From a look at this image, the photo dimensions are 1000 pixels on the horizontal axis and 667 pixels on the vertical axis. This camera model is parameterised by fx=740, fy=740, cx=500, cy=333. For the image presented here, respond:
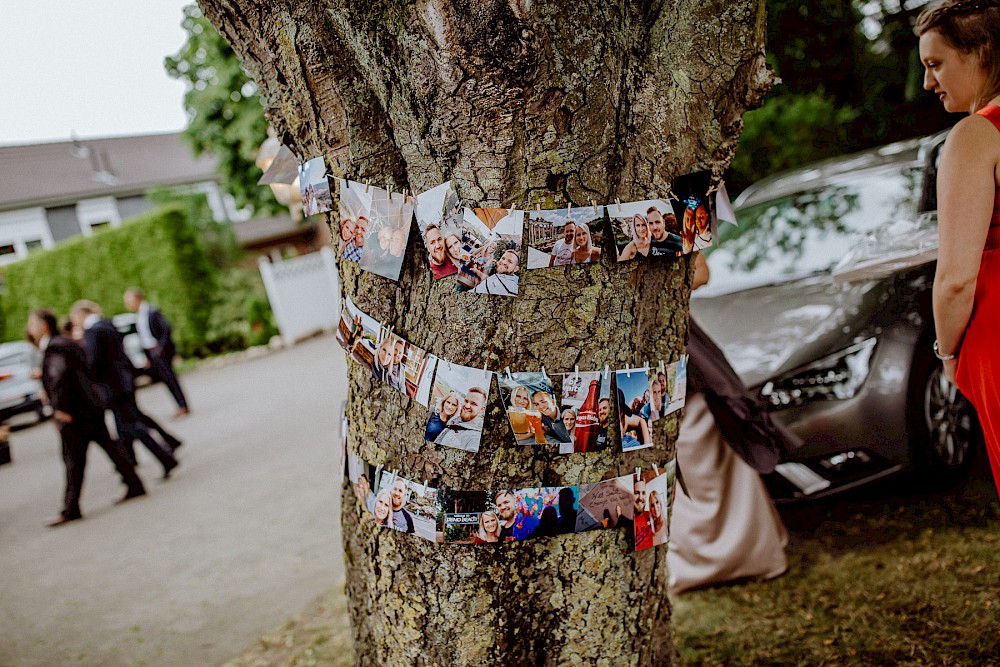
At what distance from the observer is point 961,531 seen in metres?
3.44

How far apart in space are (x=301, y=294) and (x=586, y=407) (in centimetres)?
1680

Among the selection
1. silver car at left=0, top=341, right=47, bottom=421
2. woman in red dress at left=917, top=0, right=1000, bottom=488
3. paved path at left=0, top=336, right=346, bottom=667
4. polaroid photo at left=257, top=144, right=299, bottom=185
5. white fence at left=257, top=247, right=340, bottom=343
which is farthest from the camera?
white fence at left=257, top=247, right=340, bottom=343

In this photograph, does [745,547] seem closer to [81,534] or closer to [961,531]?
[961,531]

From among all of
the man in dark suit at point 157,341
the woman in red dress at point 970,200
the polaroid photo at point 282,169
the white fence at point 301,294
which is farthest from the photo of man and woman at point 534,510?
the white fence at point 301,294

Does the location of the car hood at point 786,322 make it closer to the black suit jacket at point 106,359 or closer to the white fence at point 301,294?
the black suit jacket at point 106,359

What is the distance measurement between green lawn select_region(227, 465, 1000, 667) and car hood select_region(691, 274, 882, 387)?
3.04ft

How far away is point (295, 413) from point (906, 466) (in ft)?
24.2

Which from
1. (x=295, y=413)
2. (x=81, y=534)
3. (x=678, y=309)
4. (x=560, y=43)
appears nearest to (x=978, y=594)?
(x=678, y=309)

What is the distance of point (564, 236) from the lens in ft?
6.02

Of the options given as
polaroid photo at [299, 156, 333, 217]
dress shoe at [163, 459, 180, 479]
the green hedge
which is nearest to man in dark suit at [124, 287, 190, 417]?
dress shoe at [163, 459, 180, 479]

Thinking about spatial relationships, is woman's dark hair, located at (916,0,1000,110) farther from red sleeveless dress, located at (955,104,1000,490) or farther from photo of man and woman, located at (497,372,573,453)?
photo of man and woman, located at (497,372,573,453)

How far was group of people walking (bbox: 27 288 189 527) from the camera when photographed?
667cm

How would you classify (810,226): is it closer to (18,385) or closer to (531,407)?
(531,407)

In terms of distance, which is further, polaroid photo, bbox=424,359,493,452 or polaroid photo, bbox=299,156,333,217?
polaroid photo, bbox=299,156,333,217
